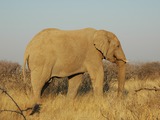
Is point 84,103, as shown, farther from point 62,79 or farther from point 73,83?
point 62,79

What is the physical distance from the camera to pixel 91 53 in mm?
8672

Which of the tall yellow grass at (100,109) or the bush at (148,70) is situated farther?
the bush at (148,70)

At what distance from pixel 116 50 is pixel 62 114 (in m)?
3.74

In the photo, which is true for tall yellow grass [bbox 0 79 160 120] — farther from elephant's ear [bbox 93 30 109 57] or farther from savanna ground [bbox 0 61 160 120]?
elephant's ear [bbox 93 30 109 57]

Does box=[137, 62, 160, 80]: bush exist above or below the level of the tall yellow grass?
below

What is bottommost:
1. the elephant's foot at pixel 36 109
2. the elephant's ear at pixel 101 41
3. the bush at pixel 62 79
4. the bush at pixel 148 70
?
the bush at pixel 148 70

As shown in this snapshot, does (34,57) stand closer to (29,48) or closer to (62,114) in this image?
(29,48)

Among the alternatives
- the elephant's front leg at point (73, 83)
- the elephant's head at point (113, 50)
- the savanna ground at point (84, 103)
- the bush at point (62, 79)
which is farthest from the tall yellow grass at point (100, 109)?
the elephant's head at point (113, 50)

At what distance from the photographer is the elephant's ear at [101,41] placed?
8.72 meters

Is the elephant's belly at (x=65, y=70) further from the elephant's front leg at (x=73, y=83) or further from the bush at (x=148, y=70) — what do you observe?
the bush at (x=148, y=70)

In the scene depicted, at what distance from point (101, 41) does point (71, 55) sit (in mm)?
1022

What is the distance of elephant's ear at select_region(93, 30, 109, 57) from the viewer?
872 centimetres

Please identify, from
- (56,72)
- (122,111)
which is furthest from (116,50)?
(122,111)

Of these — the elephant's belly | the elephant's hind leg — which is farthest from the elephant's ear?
the elephant's hind leg
